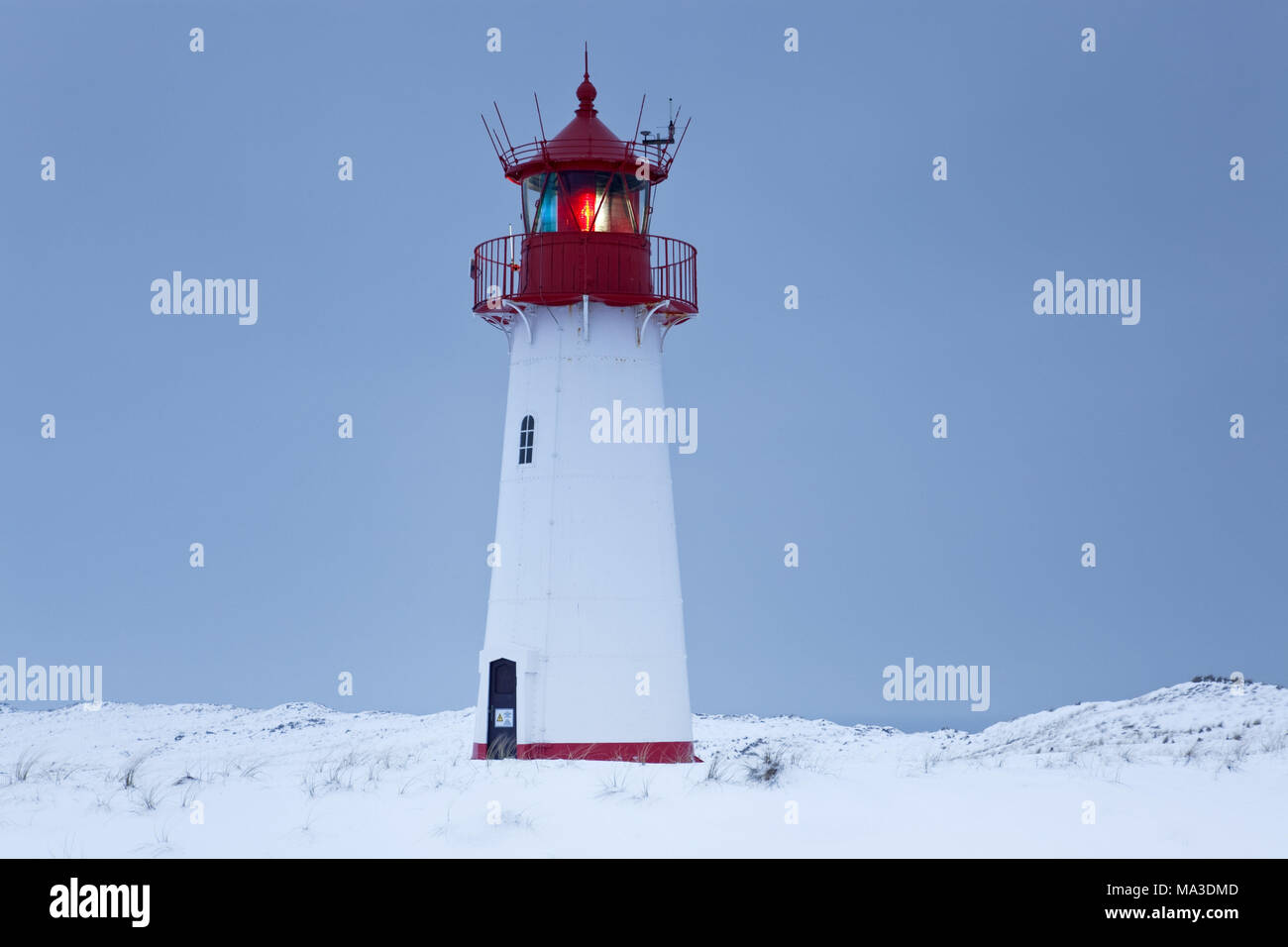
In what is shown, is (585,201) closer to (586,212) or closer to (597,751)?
(586,212)

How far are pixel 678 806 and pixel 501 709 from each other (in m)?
9.52

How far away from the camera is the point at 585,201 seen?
28.2 m

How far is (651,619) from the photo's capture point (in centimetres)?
2712

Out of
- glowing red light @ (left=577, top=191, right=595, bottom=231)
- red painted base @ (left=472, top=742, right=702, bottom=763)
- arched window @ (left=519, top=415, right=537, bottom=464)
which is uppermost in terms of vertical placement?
glowing red light @ (left=577, top=191, right=595, bottom=231)

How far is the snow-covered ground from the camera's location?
54.5 feet

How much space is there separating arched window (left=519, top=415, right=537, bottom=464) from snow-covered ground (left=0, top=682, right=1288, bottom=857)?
554 cm

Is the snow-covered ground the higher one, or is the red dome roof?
the red dome roof

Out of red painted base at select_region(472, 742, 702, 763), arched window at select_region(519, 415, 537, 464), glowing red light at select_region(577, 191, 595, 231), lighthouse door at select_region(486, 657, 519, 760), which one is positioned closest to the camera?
red painted base at select_region(472, 742, 702, 763)

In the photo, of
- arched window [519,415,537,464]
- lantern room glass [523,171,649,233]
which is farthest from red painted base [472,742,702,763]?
lantern room glass [523,171,649,233]

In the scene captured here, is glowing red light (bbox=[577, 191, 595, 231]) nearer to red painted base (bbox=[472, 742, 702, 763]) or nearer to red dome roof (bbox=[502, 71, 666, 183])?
red dome roof (bbox=[502, 71, 666, 183])
